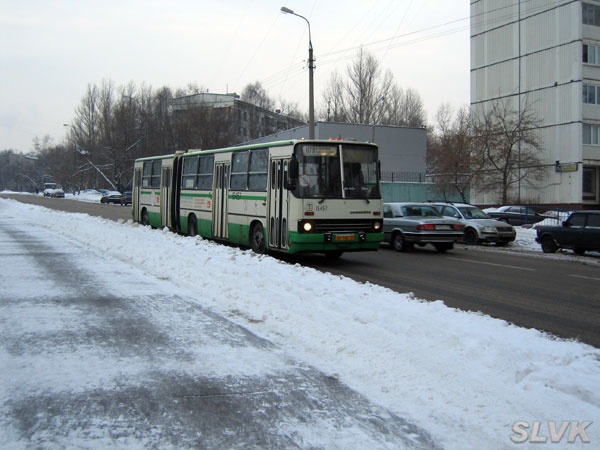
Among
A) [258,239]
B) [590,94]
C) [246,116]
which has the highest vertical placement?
[246,116]

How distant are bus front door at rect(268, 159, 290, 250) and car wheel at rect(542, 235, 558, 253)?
1054 cm

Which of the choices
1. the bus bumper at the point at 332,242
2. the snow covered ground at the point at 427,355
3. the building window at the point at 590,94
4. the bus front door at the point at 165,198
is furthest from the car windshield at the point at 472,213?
the building window at the point at 590,94

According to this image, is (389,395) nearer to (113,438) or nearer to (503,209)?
(113,438)

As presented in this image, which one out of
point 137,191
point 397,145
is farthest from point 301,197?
point 397,145

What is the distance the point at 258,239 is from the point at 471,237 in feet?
33.1

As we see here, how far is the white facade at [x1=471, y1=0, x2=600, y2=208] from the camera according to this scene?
42000 millimetres

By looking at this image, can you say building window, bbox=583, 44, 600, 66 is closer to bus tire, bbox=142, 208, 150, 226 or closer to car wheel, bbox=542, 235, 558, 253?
car wheel, bbox=542, 235, 558, 253

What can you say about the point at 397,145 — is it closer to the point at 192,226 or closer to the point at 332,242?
the point at 192,226

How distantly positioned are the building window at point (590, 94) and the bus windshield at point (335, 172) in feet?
116

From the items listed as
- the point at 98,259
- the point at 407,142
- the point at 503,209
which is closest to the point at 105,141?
the point at 407,142

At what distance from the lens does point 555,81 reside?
43.4 m

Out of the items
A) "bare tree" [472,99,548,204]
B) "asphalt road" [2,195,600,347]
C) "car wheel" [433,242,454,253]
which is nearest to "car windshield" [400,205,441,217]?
"car wheel" [433,242,454,253]

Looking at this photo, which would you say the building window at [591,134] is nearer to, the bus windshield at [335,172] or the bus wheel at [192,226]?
the bus wheel at [192,226]

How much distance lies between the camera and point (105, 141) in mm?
76938
